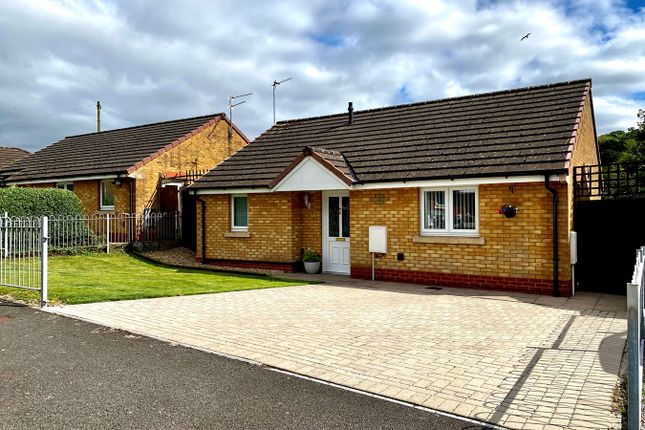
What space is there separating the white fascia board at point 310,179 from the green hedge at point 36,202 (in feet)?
28.4

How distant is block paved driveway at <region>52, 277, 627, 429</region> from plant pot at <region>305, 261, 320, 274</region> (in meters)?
3.78

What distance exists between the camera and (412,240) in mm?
12852

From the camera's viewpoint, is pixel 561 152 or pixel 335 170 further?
pixel 335 170

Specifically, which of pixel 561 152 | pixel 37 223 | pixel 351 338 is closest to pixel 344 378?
pixel 351 338

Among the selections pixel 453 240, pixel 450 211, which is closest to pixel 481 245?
pixel 453 240

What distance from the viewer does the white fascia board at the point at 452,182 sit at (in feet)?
35.9

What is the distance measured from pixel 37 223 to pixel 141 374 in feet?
19.0

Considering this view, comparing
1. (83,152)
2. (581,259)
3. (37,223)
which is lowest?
(581,259)

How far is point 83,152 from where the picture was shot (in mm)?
24812

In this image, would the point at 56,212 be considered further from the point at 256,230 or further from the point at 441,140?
the point at 441,140

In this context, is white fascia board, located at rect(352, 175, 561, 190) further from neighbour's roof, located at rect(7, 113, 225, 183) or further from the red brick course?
neighbour's roof, located at rect(7, 113, 225, 183)

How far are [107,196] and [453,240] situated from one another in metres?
15.7

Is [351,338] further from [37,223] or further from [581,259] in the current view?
[581,259]

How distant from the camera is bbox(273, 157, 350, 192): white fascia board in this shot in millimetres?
13617
